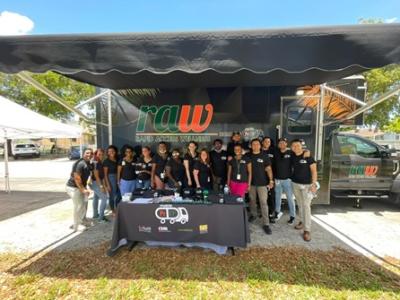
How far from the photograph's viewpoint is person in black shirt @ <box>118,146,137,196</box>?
454 cm

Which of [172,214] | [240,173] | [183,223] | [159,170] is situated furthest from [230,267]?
[159,170]

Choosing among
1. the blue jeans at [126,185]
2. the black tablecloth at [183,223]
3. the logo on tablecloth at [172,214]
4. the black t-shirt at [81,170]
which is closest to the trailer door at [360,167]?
the black tablecloth at [183,223]

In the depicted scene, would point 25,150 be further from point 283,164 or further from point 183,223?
point 283,164

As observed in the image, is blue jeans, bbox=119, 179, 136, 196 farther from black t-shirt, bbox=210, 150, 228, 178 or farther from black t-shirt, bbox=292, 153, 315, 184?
black t-shirt, bbox=292, 153, 315, 184

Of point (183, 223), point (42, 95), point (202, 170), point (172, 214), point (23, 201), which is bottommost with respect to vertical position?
point (23, 201)

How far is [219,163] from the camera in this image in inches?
179

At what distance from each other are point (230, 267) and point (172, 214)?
1067 millimetres

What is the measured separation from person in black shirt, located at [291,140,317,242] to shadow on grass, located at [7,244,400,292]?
61 cm

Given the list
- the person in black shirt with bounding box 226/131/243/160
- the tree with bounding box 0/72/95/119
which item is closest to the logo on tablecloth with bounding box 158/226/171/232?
the person in black shirt with bounding box 226/131/243/160

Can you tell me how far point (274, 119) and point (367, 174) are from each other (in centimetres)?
269

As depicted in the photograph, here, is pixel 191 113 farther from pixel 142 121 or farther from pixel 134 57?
pixel 134 57

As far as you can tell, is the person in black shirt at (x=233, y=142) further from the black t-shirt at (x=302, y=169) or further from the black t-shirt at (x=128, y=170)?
the black t-shirt at (x=128, y=170)

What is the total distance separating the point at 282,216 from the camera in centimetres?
503

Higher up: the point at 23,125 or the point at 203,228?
the point at 23,125
